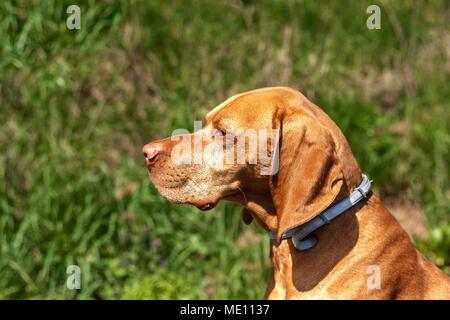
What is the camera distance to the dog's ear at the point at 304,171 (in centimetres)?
373

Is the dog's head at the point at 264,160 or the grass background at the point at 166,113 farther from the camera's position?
the grass background at the point at 166,113

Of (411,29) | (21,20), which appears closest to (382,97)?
(411,29)

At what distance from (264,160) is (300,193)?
11.3 inches

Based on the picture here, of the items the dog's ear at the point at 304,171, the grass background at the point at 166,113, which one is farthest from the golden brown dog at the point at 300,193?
the grass background at the point at 166,113

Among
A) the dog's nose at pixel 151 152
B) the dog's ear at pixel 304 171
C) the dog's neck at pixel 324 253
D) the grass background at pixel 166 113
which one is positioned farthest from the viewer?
the grass background at pixel 166 113

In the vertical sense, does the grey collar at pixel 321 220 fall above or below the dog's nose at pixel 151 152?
below

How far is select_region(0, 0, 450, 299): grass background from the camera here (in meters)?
5.98

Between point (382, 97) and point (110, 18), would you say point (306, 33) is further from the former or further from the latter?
point (110, 18)

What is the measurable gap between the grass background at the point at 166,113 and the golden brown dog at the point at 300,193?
1453 mm

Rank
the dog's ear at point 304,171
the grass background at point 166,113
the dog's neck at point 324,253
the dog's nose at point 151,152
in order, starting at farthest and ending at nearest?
the grass background at point 166,113
the dog's nose at point 151,152
the dog's neck at point 324,253
the dog's ear at point 304,171

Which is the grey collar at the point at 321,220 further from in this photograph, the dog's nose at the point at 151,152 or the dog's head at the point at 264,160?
the dog's nose at the point at 151,152

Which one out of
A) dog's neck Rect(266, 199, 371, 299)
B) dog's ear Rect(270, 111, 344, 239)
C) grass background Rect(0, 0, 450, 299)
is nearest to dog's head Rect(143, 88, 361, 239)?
dog's ear Rect(270, 111, 344, 239)

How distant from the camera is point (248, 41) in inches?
274
